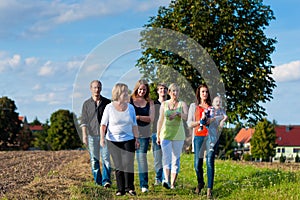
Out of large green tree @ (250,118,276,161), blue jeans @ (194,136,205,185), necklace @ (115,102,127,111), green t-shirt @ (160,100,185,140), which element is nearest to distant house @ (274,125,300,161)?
large green tree @ (250,118,276,161)

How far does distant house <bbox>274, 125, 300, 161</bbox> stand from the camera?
317ft

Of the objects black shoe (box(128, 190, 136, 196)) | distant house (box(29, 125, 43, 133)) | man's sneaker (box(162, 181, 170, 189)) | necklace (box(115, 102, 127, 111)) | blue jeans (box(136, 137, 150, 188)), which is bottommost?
black shoe (box(128, 190, 136, 196))

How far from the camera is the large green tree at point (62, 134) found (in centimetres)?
6862

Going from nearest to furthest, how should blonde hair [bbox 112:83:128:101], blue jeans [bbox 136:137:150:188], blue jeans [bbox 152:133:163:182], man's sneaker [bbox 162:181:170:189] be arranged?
blonde hair [bbox 112:83:128:101] → blue jeans [bbox 136:137:150:188] → man's sneaker [bbox 162:181:170:189] → blue jeans [bbox 152:133:163:182]

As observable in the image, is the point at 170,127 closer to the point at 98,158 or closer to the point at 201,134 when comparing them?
the point at 201,134

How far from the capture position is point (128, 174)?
9.13m

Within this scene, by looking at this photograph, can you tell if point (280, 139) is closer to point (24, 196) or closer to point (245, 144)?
point (245, 144)

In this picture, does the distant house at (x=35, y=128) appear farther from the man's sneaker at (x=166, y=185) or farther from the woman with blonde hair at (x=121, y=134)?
the woman with blonde hair at (x=121, y=134)

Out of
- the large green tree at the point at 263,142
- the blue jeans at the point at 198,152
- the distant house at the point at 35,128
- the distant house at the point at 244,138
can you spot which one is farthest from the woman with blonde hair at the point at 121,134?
the distant house at the point at 35,128

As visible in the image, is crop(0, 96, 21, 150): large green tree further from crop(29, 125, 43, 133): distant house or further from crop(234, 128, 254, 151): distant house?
crop(234, 128, 254, 151): distant house

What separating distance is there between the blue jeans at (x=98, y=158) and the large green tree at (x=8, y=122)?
50.5 m

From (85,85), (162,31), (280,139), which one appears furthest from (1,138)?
(280,139)

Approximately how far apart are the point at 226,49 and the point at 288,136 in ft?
272

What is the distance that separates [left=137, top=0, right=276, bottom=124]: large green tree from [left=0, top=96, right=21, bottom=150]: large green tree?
1663 inches
